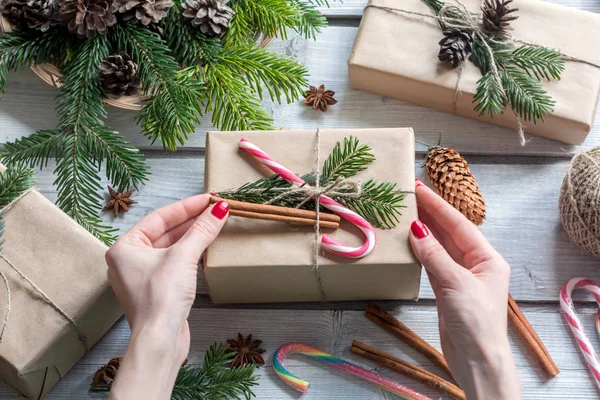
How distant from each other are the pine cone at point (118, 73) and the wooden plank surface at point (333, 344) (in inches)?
17.6

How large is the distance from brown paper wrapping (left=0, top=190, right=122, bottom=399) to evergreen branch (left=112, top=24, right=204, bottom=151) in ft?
0.78

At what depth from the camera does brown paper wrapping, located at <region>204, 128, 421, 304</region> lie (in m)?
1.12

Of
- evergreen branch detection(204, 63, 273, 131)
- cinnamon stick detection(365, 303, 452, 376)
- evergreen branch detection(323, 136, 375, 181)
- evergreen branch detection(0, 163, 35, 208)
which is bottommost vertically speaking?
cinnamon stick detection(365, 303, 452, 376)

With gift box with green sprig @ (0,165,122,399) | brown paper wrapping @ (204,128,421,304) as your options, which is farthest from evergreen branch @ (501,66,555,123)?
gift box with green sprig @ (0,165,122,399)

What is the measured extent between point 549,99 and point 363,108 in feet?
1.24

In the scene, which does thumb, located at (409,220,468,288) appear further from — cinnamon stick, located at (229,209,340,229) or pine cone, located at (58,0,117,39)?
pine cone, located at (58,0,117,39)

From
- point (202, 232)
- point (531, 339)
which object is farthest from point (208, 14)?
point (531, 339)

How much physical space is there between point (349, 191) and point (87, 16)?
568 mm

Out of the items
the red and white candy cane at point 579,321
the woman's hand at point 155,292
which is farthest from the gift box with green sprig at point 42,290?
the red and white candy cane at point 579,321

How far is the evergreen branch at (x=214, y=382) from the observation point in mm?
1169

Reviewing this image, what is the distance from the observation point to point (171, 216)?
1144 mm

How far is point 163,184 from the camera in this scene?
4.53ft

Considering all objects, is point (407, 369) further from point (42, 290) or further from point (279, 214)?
point (42, 290)

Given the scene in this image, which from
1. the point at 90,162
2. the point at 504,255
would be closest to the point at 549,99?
the point at 504,255
